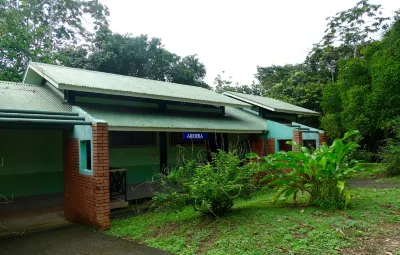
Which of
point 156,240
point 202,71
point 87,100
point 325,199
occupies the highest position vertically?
point 202,71

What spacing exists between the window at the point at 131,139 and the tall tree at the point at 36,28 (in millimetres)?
7209

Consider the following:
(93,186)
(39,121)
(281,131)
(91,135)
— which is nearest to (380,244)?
(93,186)

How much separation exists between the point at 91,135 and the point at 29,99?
2779 millimetres

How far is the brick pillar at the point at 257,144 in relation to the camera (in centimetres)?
1221

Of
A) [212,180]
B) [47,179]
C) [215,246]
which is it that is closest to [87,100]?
[47,179]

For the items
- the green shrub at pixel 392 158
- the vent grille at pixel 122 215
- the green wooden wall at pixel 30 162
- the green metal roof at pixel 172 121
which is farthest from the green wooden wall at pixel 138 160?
the green shrub at pixel 392 158

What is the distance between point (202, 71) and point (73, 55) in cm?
1071

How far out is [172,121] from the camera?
9.46 m

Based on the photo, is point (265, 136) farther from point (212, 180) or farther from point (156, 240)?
point (156, 240)

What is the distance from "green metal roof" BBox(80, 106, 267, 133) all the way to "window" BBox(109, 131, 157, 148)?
1.44m

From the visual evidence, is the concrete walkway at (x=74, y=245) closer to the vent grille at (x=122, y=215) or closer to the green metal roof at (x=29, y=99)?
the vent grille at (x=122, y=215)

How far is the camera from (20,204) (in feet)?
26.5

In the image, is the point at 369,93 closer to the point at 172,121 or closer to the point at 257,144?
the point at 257,144

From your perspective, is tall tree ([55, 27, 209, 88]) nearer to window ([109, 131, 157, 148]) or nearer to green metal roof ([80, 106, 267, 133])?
window ([109, 131, 157, 148])
